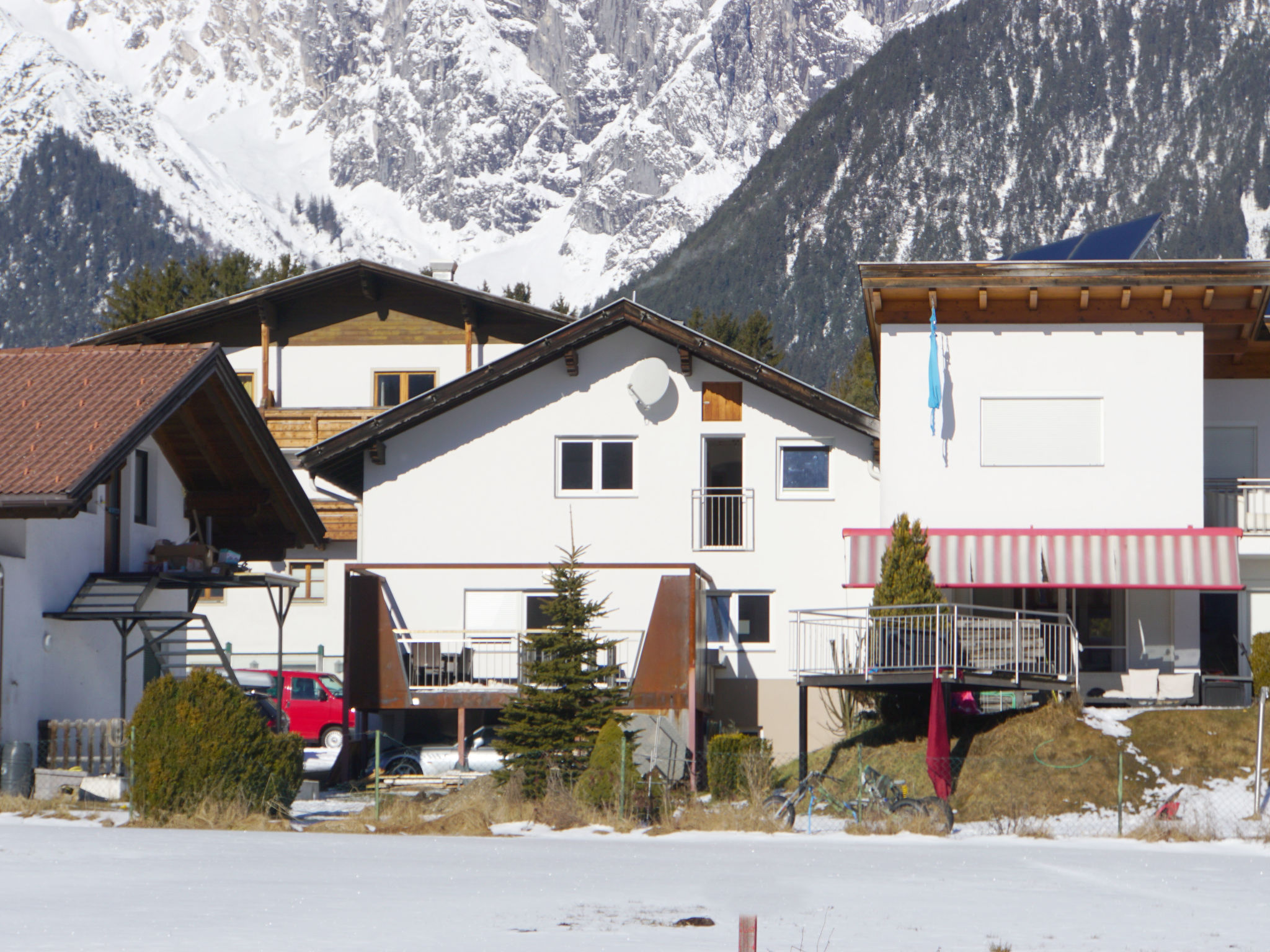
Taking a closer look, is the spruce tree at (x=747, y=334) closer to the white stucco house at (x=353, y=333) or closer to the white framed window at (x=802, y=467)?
the white stucco house at (x=353, y=333)

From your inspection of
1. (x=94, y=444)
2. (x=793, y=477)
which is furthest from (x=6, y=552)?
(x=793, y=477)

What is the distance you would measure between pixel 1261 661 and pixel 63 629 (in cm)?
1726

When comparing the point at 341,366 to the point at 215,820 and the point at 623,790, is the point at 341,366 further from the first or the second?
the point at 215,820

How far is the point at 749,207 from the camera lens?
163 metres

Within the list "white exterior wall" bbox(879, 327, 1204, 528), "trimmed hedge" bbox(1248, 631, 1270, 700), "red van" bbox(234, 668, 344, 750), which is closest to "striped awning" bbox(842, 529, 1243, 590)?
"white exterior wall" bbox(879, 327, 1204, 528)

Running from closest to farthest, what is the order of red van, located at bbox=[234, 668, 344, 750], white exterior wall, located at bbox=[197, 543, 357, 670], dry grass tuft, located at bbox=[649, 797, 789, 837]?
dry grass tuft, located at bbox=[649, 797, 789, 837], red van, located at bbox=[234, 668, 344, 750], white exterior wall, located at bbox=[197, 543, 357, 670]

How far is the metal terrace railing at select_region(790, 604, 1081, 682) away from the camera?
912 inches

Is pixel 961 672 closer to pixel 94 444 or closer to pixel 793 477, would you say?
pixel 793 477

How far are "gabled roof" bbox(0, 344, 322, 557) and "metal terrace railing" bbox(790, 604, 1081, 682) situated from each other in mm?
8716

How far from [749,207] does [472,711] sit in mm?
137381

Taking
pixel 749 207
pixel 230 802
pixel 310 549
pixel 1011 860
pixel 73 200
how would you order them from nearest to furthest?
pixel 1011 860, pixel 230 802, pixel 310 549, pixel 749 207, pixel 73 200

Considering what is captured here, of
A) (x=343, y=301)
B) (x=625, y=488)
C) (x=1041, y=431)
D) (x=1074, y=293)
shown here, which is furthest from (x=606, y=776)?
(x=343, y=301)

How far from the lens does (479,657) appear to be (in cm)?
2634

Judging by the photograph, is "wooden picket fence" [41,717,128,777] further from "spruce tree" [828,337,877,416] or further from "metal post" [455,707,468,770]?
"spruce tree" [828,337,877,416]
